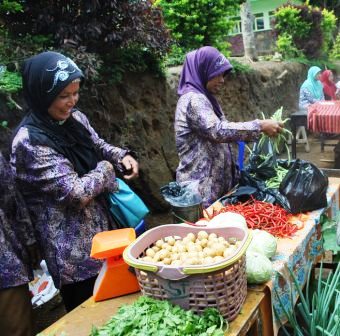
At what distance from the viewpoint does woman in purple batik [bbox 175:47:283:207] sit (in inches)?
112

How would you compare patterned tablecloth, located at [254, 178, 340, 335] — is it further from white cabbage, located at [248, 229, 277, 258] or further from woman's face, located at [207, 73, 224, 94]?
woman's face, located at [207, 73, 224, 94]

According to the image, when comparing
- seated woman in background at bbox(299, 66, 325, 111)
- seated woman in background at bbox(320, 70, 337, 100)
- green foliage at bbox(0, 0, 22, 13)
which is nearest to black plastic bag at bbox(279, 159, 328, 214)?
green foliage at bbox(0, 0, 22, 13)

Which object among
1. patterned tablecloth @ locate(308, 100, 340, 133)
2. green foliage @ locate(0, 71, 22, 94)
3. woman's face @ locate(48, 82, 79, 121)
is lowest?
patterned tablecloth @ locate(308, 100, 340, 133)

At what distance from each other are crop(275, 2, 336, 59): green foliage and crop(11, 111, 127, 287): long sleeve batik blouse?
11480 mm

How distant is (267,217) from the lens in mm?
2531

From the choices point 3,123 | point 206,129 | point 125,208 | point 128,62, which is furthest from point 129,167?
point 128,62

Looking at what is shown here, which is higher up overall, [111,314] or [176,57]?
[176,57]

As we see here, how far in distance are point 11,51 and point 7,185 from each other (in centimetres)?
198

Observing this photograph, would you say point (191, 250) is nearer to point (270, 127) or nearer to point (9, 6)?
point (270, 127)

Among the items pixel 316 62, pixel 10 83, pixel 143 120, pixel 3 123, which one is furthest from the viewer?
pixel 316 62

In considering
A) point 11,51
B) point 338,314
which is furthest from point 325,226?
point 11,51

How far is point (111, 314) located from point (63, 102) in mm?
1057

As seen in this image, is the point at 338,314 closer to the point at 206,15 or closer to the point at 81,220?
Answer: the point at 81,220

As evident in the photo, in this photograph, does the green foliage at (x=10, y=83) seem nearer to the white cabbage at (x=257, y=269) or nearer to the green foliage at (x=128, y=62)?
the green foliage at (x=128, y=62)
